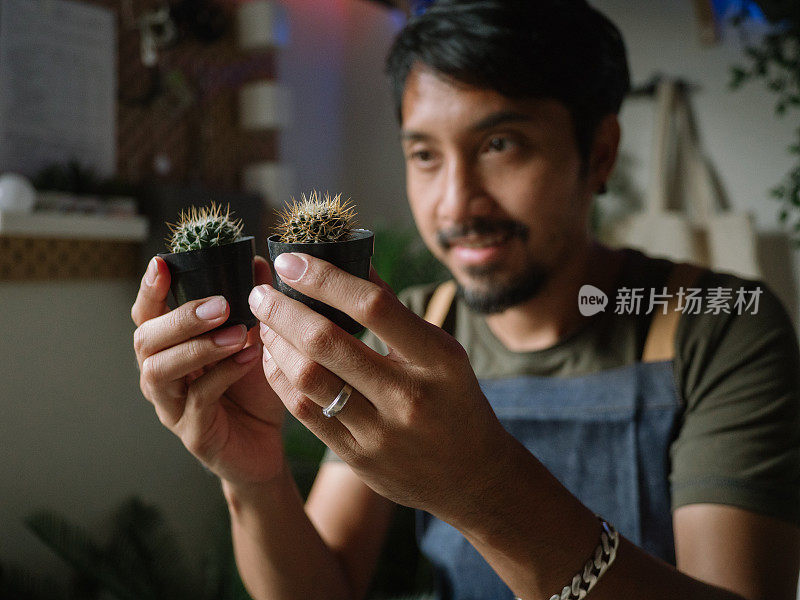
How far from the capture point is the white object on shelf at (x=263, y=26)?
811 mm

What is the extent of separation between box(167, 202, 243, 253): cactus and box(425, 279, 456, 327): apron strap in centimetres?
37

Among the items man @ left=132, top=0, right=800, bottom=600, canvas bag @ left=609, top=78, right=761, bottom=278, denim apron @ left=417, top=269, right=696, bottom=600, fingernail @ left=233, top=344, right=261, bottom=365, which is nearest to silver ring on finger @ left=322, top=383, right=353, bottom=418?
man @ left=132, top=0, right=800, bottom=600

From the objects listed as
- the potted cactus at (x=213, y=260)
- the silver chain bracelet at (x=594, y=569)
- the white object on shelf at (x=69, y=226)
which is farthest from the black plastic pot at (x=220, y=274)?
the white object on shelf at (x=69, y=226)

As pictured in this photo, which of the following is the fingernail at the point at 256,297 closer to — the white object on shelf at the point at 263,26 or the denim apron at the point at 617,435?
the denim apron at the point at 617,435

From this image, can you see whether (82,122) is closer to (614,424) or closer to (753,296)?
(614,424)

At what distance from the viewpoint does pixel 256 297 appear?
14.1 inches

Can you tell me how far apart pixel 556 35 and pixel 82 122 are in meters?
0.79

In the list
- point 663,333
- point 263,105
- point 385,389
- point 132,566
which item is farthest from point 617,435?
point 132,566

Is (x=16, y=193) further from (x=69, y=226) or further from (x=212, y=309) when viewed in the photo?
(x=212, y=309)

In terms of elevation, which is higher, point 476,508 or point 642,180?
point 642,180

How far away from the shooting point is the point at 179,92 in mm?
971

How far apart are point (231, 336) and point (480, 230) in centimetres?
22

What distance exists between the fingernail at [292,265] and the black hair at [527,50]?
0.32 metres

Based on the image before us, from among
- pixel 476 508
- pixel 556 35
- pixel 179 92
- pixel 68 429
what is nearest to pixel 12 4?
pixel 179 92
